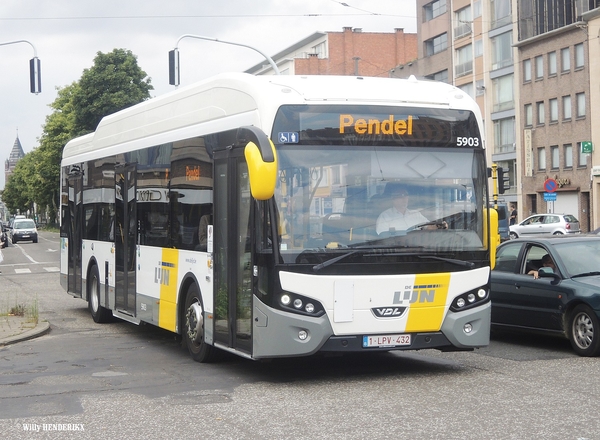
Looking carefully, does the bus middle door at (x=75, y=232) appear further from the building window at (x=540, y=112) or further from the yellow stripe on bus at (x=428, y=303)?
the building window at (x=540, y=112)

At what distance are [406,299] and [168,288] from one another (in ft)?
12.2

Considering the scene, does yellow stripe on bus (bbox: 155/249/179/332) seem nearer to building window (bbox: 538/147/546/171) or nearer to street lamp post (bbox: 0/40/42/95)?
street lamp post (bbox: 0/40/42/95)

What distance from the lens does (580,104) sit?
194ft

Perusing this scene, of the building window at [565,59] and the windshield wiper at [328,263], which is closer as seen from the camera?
the windshield wiper at [328,263]

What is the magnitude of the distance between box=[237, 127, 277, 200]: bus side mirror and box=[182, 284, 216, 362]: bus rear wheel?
2.70 m

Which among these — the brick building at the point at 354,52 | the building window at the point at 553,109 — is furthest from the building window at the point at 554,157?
the brick building at the point at 354,52

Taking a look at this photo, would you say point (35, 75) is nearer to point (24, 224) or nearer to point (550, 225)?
point (550, 225)

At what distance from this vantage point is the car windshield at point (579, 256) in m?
12.4

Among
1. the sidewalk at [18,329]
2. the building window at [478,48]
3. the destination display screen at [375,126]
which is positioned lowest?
the sidewalk at [18,329]

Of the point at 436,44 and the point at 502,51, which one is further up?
the point at 436,44

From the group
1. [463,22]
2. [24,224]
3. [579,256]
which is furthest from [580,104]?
[579,256]

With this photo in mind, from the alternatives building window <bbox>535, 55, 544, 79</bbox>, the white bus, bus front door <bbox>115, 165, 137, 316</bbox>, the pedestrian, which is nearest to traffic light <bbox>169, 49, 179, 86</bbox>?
bus front door <bbox>115, 165, 137, 316</bbox>

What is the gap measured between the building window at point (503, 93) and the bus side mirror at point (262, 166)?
59.6 metres

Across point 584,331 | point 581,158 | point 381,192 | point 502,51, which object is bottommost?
point 584,331
